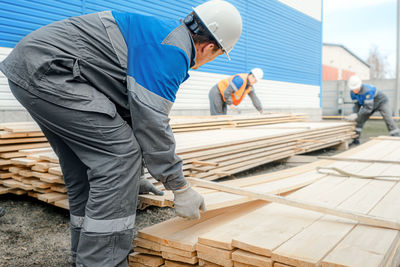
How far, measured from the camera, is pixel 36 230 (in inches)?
134

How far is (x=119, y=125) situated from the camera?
6.45 ft

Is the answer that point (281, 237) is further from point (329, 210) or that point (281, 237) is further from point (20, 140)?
point (20, 140)

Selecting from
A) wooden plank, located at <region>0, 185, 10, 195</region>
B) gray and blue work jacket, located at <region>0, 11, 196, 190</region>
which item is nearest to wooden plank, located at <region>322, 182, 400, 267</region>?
gray and blue work jacket, located at <region>0, 11, 196, 190</region>

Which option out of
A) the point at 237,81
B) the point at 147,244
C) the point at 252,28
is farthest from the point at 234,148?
the point at 252,28

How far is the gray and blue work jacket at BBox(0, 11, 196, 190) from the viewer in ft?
6.06

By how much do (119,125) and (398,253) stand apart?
77.3 inches

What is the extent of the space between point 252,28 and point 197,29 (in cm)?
1152

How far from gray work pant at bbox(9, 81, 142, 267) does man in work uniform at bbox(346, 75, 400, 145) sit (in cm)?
933

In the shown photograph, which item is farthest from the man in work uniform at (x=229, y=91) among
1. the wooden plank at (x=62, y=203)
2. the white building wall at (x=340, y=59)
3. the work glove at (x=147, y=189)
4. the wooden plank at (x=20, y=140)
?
the white building wall at (x=340, y=59)

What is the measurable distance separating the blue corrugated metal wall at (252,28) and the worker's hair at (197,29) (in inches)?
216

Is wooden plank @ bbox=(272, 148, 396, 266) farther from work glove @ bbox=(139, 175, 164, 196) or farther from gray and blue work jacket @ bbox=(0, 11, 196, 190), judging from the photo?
work glove @ bbox=(139, 175, 164, 196)

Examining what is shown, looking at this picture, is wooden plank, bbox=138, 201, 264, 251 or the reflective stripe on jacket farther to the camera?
the reflective stripe on jacket

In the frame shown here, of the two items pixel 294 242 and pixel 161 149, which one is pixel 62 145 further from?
pixel 294 242

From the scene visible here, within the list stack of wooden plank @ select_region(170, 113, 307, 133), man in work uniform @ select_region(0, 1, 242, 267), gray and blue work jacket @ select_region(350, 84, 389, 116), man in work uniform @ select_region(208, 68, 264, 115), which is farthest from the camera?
gray and blue work jacket @ select_region(350, 84, 389, 116)
